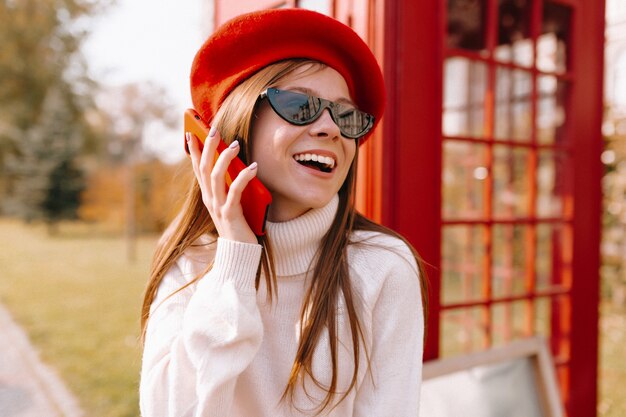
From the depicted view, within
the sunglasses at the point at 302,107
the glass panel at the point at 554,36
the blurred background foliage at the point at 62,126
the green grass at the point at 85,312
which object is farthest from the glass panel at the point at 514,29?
the blurred background foliage at the point at 62,126

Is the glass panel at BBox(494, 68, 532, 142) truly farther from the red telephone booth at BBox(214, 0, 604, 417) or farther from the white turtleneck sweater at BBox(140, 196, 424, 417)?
the white turtleneck sweater at BBox(140, 196, 424, 417)

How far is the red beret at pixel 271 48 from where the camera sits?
4.50ft

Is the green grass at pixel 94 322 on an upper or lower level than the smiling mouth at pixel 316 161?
lower

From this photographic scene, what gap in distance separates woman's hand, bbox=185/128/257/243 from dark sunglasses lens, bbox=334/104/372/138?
284 mm

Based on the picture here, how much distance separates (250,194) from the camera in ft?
4.47

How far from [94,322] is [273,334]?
5492 mm

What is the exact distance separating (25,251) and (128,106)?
17.8 ft

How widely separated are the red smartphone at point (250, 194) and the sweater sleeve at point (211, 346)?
91 mm

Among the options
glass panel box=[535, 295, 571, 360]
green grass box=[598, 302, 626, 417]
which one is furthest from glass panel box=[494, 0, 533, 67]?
green grass box=[598, 302, 626, 417]

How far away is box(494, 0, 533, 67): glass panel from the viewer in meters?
3.07

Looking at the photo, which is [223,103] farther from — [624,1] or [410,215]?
[624,1]

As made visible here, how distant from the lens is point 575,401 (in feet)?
9.13

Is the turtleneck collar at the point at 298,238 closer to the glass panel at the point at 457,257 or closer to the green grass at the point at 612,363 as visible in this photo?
the green grass at the point at 612,363

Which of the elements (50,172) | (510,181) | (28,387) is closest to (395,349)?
(28,387)
